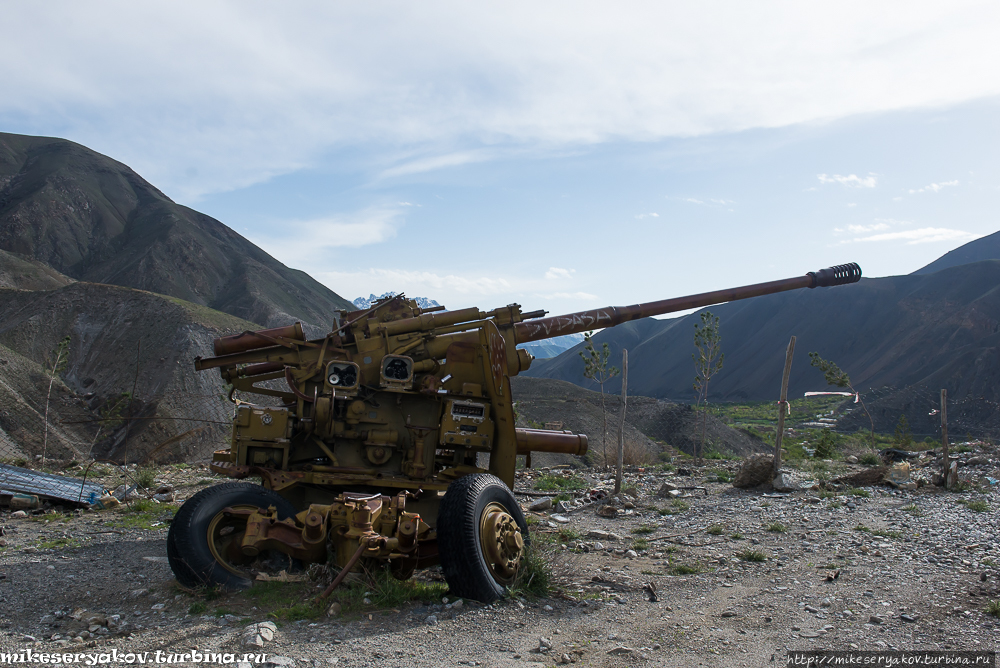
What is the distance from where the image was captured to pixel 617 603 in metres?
5.69

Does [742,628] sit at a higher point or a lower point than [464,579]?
lower

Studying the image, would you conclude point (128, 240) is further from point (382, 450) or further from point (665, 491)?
point (382, 450)

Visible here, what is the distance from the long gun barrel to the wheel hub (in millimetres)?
3824

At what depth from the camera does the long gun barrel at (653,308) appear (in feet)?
31.9

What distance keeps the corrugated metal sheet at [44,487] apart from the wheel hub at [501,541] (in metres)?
8.08

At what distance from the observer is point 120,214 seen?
69750 mm

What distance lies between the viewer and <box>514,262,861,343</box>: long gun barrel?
9.71 metres

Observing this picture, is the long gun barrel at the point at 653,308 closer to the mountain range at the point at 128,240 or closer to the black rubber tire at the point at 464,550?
the black rubber tire at the point at 464,550

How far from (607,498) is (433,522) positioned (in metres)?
4.75

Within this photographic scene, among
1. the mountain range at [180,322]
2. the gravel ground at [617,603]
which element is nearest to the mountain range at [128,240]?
the mountain range at [180,322]

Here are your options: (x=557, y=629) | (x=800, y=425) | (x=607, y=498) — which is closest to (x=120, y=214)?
(x=800, y=425)

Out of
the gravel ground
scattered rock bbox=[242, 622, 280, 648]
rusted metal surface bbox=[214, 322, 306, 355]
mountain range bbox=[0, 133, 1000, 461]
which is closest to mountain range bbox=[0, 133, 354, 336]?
mountain range bbox=[0, 133, 1000, 461]

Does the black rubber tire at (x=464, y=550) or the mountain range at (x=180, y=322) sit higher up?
the mountain range at (x=180, y=322)

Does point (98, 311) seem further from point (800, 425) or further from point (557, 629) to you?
point (800, 425)
